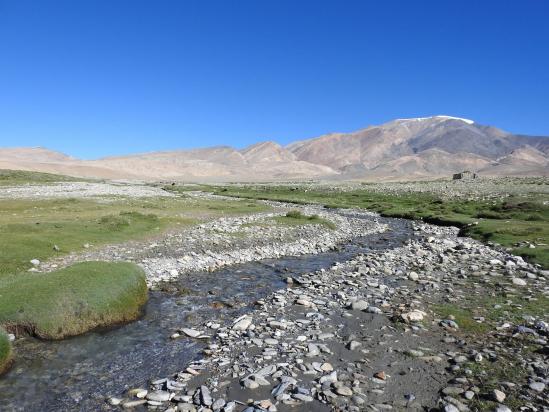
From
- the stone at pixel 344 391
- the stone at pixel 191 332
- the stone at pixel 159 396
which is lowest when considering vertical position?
the stone at pixel 191 332

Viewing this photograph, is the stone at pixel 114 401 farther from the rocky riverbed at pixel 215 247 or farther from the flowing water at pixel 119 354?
the rocky riverbed at pixel 215 247

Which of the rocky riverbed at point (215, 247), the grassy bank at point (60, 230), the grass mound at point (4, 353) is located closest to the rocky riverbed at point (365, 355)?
the grass mound at point (4, 353)

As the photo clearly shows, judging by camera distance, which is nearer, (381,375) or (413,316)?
(381,375)

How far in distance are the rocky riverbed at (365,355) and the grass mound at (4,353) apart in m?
3.11

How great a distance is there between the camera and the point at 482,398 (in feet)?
26.7

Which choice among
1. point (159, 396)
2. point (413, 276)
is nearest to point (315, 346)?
point (159, 396)

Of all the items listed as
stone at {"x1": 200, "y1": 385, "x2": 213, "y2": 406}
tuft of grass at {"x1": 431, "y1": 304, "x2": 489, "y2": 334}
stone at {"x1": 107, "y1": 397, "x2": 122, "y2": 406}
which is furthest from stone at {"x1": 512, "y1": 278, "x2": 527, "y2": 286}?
stone at {"x1": 107, "y1": 397, "x2": 122, "y2": 406}

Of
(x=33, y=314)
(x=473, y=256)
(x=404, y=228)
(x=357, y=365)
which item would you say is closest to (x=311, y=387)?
(x=357, y=365)

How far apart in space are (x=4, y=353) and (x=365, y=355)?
8458 millimetres

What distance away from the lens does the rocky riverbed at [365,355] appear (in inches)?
327

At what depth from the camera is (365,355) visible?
10391 mm

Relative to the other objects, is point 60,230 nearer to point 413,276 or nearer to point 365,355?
point 413,276

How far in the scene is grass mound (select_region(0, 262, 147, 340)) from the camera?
11.6 m

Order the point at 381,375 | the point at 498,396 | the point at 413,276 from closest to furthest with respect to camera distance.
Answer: the point at 498,396, the point at 381,375, the point at 413,276
